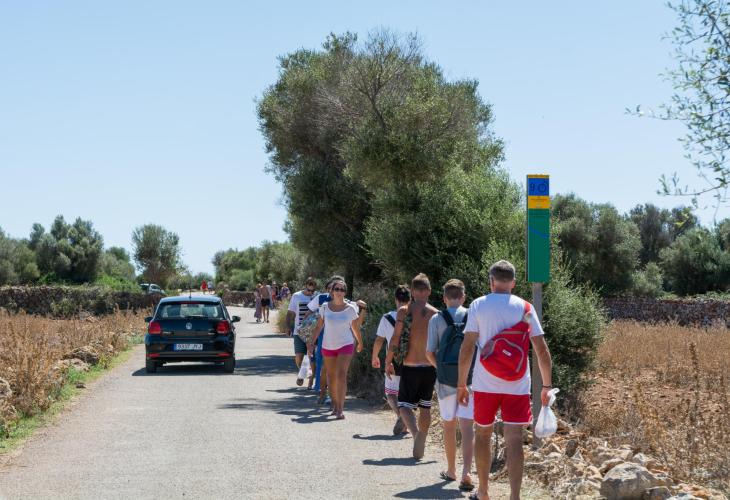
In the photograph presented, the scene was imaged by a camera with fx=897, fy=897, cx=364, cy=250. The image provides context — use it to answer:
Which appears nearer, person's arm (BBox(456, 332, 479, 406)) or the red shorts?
the red shorts

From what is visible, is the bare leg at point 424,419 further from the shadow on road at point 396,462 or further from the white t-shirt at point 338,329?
the white t-shirt at point 338,329

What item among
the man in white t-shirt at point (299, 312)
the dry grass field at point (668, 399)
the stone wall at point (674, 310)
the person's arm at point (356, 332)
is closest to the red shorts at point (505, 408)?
the dry grass field at point (668, 399)

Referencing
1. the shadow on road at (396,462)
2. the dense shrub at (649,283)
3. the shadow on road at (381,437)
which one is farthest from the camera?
the dense shrub at (649,283)

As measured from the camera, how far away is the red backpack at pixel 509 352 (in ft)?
21.3

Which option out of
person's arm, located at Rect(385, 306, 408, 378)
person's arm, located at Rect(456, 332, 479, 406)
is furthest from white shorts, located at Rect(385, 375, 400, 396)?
person's arm, located at Rect(456, 332, 479, 406)

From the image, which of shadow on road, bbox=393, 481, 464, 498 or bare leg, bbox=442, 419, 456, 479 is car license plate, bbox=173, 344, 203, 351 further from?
shadow on road, bbox=393, 481, 464, 498

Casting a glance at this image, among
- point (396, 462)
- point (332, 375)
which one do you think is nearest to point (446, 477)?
point (396, 462)

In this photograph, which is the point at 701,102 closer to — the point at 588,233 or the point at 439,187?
the point at 439,187

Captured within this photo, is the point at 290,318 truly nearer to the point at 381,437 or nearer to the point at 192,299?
the point at 192,299

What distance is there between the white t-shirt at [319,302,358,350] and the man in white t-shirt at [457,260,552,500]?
532 cm

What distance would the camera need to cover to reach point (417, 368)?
9281 millimetres

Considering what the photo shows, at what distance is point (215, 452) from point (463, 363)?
353 centimetres

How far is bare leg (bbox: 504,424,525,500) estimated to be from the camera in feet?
21.4

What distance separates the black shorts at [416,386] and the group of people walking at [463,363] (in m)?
0.01
